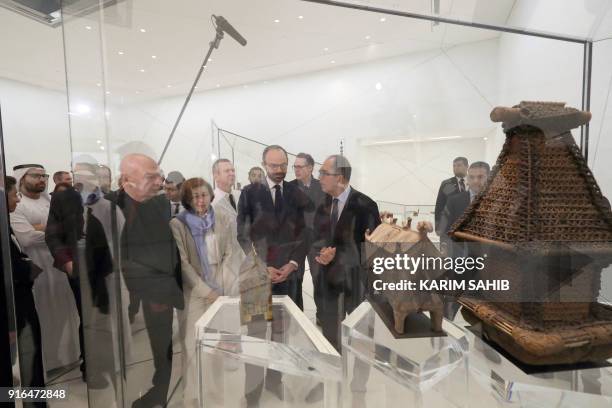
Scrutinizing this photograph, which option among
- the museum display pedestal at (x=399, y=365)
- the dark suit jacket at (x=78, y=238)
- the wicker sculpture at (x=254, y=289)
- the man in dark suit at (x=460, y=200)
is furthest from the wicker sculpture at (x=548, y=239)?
the dark suit jacket at (x=78, y=238)

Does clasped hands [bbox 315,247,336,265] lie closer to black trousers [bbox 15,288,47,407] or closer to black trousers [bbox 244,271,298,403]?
black trousers [bbox 244,271,298,403]

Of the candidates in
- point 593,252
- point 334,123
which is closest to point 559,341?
point 593,252

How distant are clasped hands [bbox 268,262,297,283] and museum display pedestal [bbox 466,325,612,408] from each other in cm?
83

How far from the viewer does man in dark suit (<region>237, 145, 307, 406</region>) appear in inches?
55.4

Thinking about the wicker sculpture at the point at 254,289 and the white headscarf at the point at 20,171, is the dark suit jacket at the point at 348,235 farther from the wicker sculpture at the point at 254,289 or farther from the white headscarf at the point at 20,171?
the white headscarf at the point at 20,171

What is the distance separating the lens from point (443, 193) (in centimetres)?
135

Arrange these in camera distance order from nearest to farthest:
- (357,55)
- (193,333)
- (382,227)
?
(382,227) → (357,55) → (193,333)

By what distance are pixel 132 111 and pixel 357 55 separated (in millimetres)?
1078

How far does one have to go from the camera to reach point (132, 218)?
4.67ft

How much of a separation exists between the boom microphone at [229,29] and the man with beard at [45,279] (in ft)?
3.42

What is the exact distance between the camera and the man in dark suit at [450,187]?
1.33 metres

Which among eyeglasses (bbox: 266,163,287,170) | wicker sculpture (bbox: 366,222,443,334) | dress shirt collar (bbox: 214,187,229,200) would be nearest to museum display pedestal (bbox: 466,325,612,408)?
wicker sculpture (bbox: 366,222,443,334)

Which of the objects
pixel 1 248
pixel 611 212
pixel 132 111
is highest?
pixel 132 111

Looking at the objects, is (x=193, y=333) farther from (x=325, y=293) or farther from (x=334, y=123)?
(x=334, y=123)
